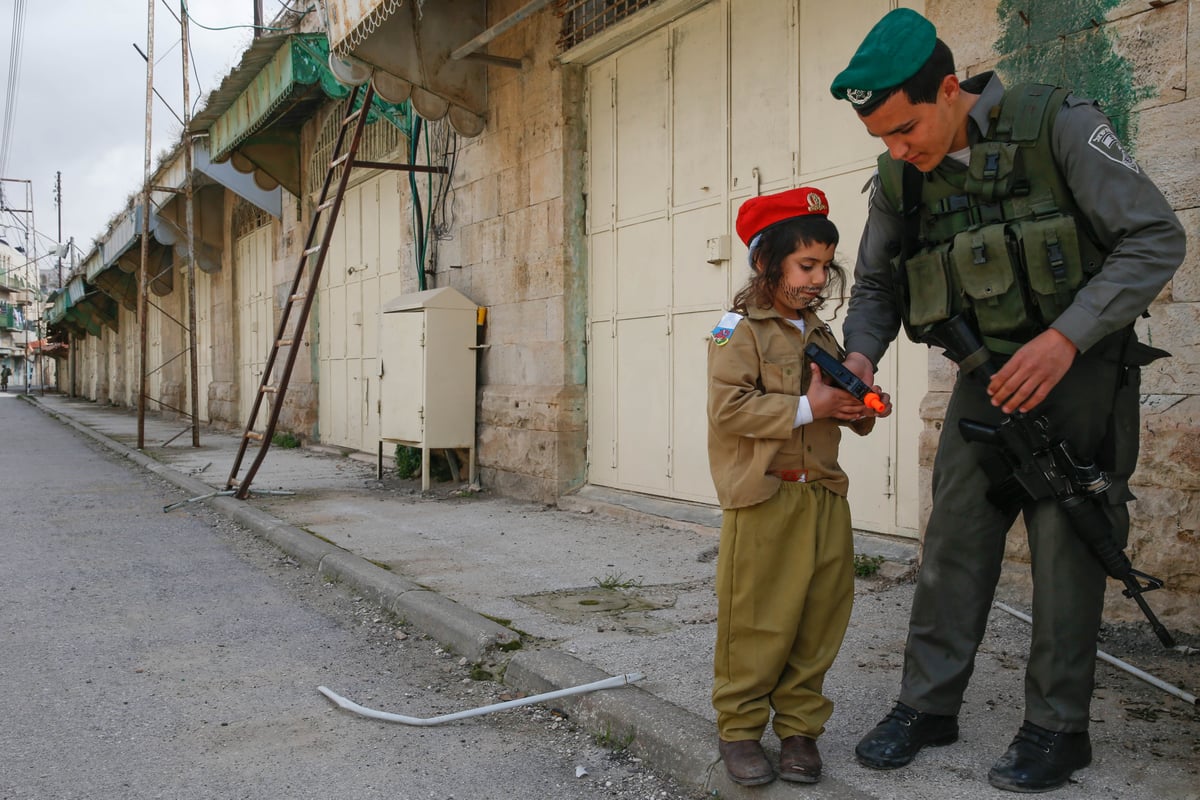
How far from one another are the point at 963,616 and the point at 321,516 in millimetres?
5436

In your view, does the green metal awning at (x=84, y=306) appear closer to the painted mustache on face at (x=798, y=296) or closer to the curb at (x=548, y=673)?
the curb at (x=548, y=673)

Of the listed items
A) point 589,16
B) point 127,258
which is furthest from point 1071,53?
point 127,258

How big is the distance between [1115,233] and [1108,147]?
0.20 m

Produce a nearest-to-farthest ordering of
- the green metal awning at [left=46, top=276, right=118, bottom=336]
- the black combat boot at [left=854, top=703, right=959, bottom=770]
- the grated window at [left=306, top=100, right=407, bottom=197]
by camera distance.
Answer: the black combat boot at [left=854, top=703, right=959, bottom=770] < the grated window at [left=306, top=100, right=407, bottom=197] < the green metal awning at [left=46, top=276, right=118, bottom=336]

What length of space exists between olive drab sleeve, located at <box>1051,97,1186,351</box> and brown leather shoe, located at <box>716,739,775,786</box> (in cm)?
122

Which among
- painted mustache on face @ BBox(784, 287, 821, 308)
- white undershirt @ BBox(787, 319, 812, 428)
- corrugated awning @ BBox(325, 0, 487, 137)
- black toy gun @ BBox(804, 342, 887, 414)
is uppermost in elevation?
corrugated awning @ BBox(325, 0, 487, 137)

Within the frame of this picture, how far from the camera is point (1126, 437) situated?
2357 millimetres

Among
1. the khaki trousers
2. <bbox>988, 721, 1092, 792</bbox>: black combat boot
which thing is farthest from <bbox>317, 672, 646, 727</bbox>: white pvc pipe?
<bbox>988, 721, 1092, 792</bbox>: black combat boot

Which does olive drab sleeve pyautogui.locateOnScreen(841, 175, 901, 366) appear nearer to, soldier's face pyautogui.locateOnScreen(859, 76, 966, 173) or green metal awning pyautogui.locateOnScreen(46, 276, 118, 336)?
soldier's face pyautogui.locateOnScreen(859, 76, 966, 173)

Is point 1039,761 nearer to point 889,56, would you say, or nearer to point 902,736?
point 902,736

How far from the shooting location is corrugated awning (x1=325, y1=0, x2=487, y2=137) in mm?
7367

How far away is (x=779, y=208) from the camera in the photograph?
2.40 meters

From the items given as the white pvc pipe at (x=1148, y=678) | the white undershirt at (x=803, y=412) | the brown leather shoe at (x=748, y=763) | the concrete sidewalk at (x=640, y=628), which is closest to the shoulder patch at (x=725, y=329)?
the white undershirt at (x=803, y=412)

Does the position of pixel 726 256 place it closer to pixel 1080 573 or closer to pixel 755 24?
pixel 755 24
